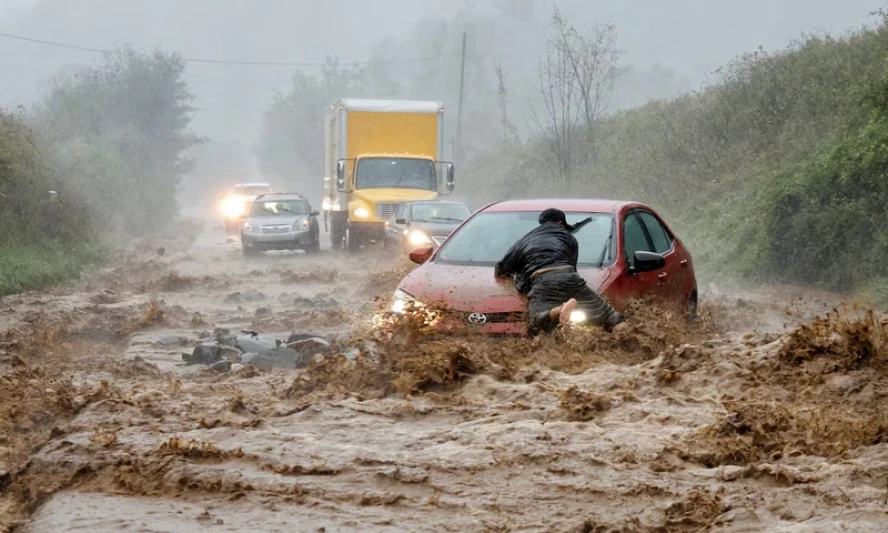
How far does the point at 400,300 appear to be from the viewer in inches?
366

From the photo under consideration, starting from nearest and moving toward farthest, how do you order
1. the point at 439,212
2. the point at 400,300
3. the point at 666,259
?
the point at 400,300, the point at 666,259, the point at 439,212

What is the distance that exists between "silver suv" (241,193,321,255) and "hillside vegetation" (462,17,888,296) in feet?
29.0

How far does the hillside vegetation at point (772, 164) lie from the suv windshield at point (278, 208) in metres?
9.02

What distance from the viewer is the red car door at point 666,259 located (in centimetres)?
1035

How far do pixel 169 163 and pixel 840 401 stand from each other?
5590cm

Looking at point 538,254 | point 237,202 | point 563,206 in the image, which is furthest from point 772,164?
point 237,202

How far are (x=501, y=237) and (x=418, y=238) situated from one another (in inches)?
460

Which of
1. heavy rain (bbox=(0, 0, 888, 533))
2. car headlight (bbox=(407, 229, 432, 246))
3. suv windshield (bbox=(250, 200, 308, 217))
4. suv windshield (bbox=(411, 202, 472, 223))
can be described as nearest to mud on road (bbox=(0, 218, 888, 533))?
heavy rain (bbox=(0, 0, 888, 533))

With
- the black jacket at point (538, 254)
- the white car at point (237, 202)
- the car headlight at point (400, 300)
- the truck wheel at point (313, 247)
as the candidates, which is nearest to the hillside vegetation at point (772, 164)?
the black jacket at point (538, 254)

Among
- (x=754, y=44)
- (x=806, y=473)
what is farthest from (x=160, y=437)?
(x=754, y=44)

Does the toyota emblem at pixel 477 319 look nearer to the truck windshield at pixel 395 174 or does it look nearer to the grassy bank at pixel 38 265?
the grassy bank at pixel 38 265

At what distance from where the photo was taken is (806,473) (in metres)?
5.58

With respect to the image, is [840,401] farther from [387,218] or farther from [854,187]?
[387,218]

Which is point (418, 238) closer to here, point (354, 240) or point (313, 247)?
point (354, 240)
